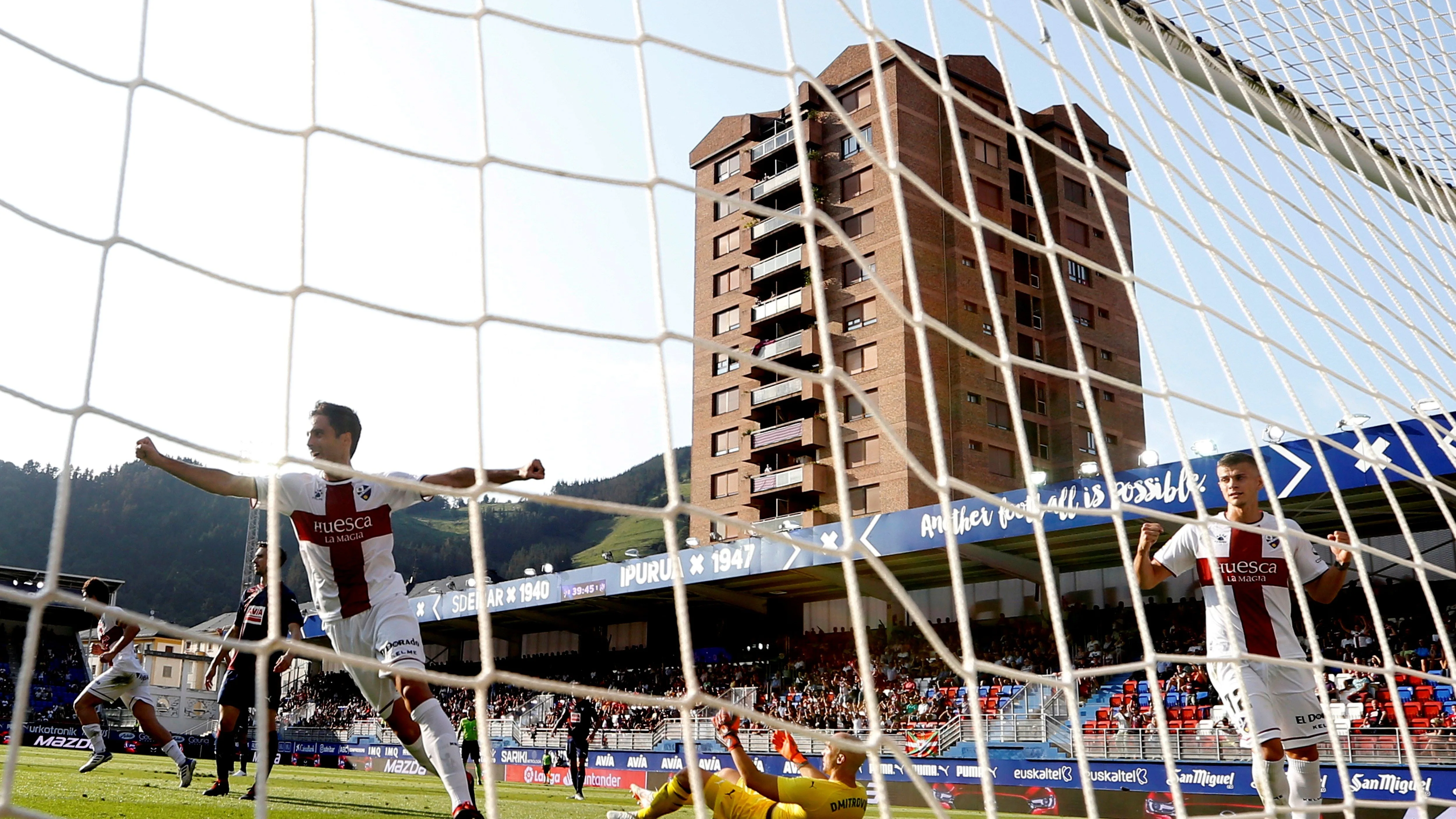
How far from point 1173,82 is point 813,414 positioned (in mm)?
29886

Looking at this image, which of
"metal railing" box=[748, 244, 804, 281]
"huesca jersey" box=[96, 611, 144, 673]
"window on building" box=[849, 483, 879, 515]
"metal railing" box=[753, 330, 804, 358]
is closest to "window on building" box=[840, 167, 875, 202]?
"metal railing" box=[748, 244, 804, 281]

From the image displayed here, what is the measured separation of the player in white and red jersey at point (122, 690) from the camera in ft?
21.4

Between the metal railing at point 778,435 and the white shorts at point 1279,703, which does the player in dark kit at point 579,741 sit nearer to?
the white shorts at point 1279,703

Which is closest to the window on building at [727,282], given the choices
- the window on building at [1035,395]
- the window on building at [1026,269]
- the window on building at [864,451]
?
the window on building at [864,451]

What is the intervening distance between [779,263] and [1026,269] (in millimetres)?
7921

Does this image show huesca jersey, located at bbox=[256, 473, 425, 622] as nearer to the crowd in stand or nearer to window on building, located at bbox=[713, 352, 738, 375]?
the crowd in stand

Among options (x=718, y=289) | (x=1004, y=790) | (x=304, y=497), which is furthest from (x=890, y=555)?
(x=718, y=289)

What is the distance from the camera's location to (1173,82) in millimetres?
4664

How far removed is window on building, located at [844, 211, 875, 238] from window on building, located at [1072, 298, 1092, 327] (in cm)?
691

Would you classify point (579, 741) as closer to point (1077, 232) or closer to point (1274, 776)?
point (1274, 776)

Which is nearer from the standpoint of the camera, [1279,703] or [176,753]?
[1279,703]

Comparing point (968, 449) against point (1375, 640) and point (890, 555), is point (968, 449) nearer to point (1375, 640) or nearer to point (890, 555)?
point (890, 555)

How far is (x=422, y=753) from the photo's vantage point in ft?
12.2

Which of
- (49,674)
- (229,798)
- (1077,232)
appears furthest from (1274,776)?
(49,674)
